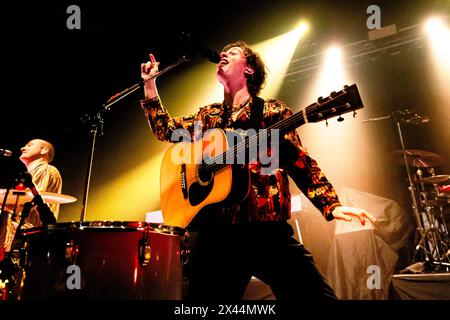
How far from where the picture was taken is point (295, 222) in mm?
5488

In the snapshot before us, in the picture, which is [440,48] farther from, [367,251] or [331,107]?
[331,107]

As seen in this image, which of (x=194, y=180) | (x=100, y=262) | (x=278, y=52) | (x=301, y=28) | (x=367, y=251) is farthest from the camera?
(x=278, y=52)

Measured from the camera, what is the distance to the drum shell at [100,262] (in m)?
1.79

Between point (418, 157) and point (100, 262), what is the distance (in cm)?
471

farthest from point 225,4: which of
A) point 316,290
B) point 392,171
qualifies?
point 316,290

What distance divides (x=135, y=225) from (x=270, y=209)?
0.75 metres

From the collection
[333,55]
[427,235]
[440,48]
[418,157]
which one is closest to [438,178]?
[418,157]

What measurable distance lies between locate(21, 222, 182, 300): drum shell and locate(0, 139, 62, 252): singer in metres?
2.12

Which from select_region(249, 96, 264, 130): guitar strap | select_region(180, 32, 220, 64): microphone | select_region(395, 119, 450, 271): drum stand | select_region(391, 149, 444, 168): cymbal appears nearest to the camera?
select_region(249, 96, 264, 130): guitar strap

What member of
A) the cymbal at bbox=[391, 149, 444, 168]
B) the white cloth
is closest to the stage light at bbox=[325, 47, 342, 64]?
the cymbal at bbox=[391, 149, 444, 168]

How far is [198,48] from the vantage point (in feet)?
7.89

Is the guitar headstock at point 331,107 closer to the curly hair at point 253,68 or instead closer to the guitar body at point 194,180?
the guitar body at point 194,180

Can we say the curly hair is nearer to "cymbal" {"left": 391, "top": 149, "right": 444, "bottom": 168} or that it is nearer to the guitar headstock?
the guitar headstock

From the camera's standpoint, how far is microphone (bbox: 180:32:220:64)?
2.38 meters
